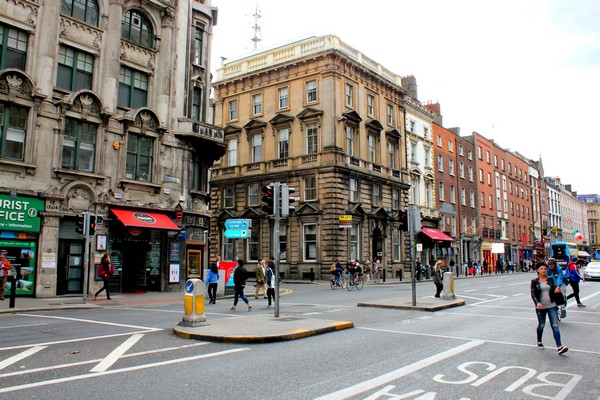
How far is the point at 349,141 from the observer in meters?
39.2

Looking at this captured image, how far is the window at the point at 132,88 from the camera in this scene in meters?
24.2

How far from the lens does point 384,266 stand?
40719mm

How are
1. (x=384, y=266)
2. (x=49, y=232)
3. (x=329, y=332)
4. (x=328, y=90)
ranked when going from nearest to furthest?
(x=329, y=332) < (x=49, y=232) < (x=328, y=90) < (x=384, y=266)

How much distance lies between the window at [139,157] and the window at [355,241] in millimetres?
18066

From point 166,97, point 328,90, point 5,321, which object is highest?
point 328,90

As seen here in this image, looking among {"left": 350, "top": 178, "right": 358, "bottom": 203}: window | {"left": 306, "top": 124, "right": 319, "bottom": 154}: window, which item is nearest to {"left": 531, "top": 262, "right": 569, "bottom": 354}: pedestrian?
{"left": 350, "top": 178, "right": 358, "bottom": 203}: window

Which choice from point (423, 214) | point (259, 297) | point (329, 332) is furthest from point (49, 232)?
point (423, 214)

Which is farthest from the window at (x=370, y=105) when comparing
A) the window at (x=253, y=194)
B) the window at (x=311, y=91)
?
the window at (x=253, y=194)

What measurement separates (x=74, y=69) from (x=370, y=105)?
26178 millimetres

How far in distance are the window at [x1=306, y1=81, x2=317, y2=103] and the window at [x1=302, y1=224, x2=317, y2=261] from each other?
10.3m

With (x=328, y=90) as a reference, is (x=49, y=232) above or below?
below

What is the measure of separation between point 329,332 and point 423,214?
3801 cm

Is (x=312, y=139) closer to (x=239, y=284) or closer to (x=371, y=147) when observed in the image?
(x=371, y=147)

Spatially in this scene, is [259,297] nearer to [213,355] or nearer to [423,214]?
[213,355]
